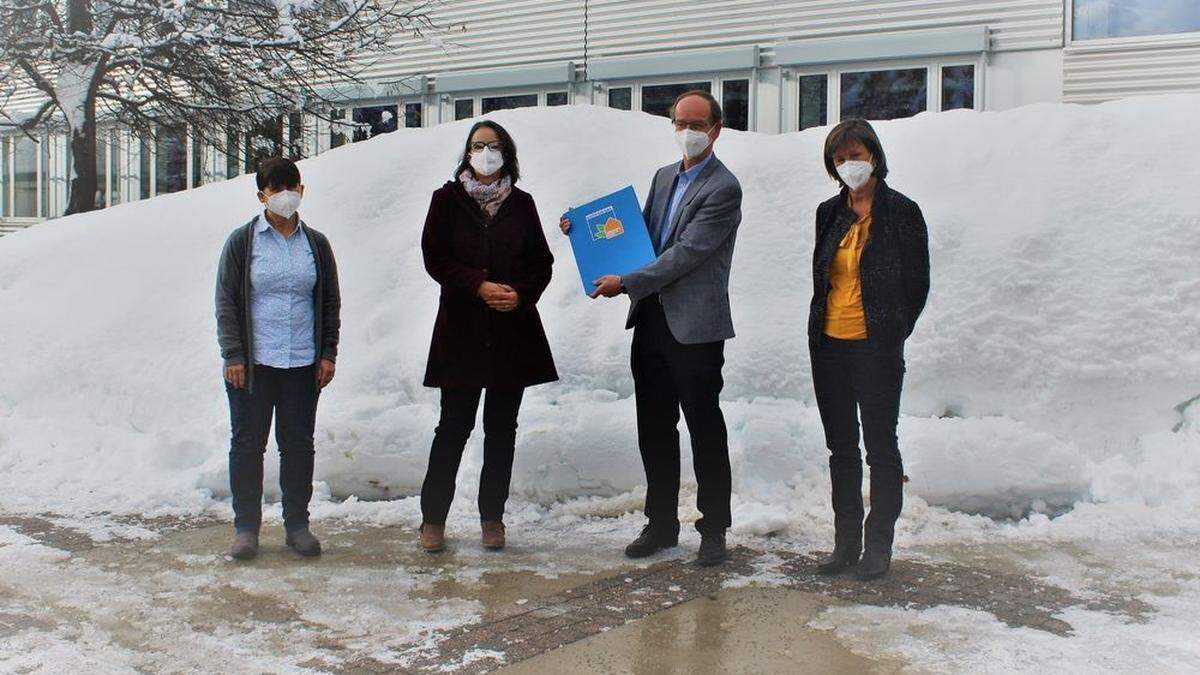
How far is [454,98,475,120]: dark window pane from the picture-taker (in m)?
16.6

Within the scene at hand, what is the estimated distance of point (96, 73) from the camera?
42.6ft

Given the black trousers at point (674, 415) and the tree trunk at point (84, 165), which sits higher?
the tree trunk at point (84, 165)

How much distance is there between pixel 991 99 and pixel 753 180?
21.5 ft

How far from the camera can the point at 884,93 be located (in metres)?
13.4

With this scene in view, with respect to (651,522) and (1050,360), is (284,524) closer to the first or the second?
(651,522)

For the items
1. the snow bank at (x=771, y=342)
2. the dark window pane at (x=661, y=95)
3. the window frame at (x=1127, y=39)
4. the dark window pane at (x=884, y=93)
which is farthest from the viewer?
the dark window pane at (x=661, y=95)

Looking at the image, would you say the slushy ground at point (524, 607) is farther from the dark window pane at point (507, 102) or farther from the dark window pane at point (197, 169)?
the dark window pane at point (197, 169)

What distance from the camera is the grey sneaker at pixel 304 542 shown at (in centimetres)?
484

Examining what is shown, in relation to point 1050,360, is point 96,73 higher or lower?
higher

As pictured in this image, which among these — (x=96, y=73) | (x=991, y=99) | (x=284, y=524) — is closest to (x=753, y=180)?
(x=284, y=524)

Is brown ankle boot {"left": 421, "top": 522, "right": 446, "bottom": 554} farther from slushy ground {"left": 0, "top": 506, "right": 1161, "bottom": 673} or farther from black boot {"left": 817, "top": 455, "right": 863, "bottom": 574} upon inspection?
black boot {"left": 817, "top": 455, "right": 863, "bottom": 574}

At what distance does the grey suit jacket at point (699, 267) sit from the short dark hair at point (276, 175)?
1.46 metres

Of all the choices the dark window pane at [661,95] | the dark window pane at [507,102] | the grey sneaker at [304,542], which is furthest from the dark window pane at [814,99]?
the grey sneaker at [304,542]

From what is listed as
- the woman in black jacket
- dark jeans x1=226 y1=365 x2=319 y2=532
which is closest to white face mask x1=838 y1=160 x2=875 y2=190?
the woman in black jacket
